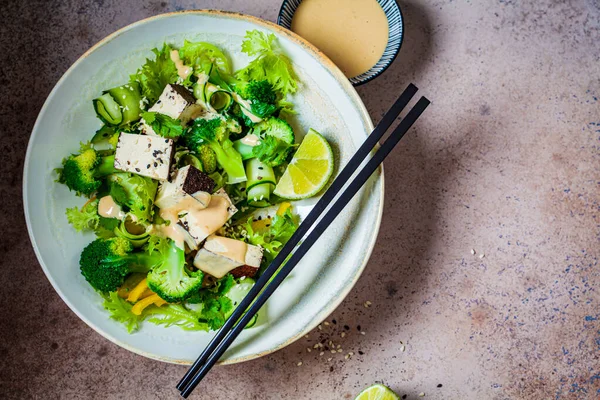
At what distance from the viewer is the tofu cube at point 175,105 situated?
7.04 ft

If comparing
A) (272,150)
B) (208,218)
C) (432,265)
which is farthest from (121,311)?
(432,265)

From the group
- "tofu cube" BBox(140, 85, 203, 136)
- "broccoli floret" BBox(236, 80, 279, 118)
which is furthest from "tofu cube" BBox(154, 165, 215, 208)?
"broccoli floret" BBox(236, 80, 279, 118)

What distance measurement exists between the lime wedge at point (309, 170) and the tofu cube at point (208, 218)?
23 centimetres

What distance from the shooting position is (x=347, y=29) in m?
2.63

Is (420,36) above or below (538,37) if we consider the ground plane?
below

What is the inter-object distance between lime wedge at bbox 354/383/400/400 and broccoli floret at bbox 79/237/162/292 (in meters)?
1.13

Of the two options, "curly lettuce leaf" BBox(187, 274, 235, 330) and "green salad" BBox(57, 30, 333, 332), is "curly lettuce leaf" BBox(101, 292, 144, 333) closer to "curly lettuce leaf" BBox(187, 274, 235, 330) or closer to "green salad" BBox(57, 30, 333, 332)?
"green salad" BBox(57, 30, 333, 332)

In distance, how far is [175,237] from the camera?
222 cm

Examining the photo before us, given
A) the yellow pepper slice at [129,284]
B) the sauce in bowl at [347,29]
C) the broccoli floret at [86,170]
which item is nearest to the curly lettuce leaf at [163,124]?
the broccoli floret at [86,170]

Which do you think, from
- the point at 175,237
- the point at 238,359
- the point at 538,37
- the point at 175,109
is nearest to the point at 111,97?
the point at 175,109

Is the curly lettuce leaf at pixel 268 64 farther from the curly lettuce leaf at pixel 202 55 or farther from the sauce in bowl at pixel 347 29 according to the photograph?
the sauce in bowl at pixel 347 29

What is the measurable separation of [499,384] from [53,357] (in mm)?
2202

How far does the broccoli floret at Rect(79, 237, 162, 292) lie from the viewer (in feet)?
7.13

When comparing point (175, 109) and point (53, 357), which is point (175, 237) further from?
point (53, 357)
